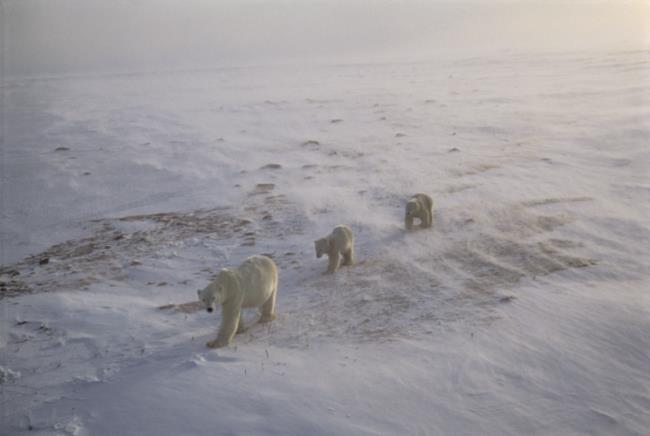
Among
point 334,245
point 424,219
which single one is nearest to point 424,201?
point 424,219

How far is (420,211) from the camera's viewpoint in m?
7.60

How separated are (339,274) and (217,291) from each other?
2094mm

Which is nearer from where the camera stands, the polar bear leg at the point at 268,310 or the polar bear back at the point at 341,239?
the polar bear leg at the point at 268,310

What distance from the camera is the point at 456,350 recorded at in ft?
15.6

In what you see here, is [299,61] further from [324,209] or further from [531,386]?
[531,386]

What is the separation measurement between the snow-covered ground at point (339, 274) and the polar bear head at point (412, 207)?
444mm

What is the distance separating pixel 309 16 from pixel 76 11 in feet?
69.7

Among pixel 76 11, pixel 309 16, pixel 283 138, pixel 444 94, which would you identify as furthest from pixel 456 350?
pixel 76 11

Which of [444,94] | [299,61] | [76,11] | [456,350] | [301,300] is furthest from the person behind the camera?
[76,11]

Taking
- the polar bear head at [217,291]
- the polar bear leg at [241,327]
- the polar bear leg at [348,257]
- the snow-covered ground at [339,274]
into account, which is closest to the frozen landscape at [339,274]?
the snow-covered ground at [339,274]

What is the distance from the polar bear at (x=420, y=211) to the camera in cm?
748

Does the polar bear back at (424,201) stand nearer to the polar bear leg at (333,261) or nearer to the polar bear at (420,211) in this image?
the polar bear at (420,211)

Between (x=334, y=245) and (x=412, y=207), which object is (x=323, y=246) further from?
(x=412, y=207)

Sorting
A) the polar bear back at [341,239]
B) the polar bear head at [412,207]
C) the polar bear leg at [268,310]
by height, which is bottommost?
the polar bear leg at [268,310]
